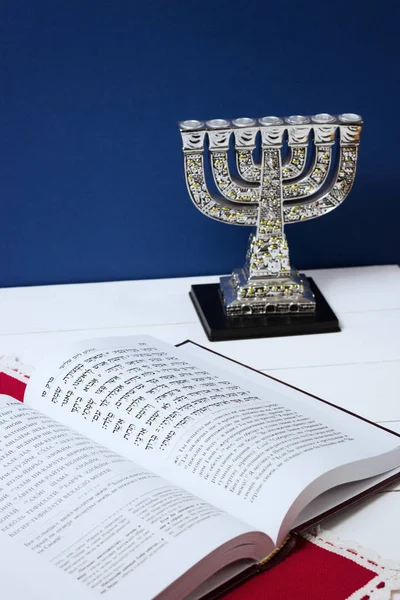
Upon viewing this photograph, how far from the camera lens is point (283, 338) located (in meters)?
1.12

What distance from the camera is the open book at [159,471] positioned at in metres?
0.63

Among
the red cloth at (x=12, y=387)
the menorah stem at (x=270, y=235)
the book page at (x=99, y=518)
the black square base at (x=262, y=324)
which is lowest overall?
the book page at (x=99, y=518)

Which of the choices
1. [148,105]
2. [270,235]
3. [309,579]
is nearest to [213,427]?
[309,579]

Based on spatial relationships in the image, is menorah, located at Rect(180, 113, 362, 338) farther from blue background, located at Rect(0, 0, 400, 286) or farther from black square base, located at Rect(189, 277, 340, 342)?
blue background, located at Rect(0, 0, 400, 286)

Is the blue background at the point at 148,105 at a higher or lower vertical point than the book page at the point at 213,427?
higher

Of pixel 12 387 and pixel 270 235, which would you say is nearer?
pixel 12 387

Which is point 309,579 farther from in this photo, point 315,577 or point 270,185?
point 270,185

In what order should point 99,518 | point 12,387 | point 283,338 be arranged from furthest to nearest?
point 283,338 < point 12,387 < point 99,518

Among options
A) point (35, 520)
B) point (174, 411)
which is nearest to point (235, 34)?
point (174, 411)

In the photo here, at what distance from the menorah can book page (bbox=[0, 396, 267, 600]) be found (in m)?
0.44

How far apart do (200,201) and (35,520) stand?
1.83ft

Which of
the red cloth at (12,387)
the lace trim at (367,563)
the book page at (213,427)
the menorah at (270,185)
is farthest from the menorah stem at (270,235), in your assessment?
the lace trim at (367,563)

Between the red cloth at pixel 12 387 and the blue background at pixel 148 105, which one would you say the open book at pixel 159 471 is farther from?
the blue background at pixel 148 105

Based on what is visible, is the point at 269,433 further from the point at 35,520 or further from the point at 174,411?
the point at 35,520
